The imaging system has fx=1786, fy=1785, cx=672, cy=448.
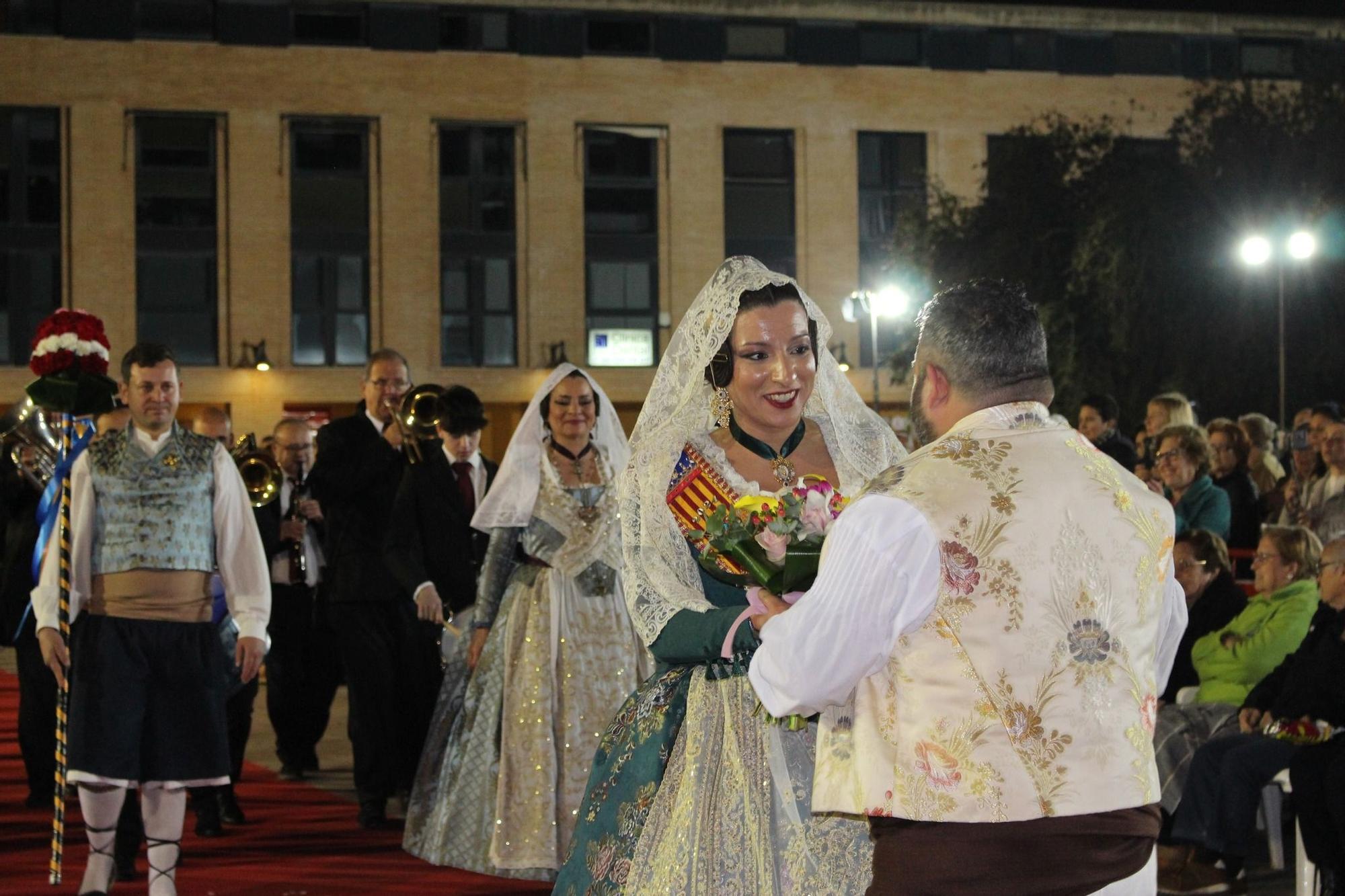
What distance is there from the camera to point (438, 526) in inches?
311

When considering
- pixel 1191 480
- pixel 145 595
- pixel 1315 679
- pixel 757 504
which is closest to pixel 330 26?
pixel 1191 480

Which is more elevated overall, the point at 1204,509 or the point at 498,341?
the point at 498,341

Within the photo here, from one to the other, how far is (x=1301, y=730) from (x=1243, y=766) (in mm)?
665

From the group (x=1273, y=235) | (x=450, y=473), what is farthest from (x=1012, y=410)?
(x=1273, y=235)

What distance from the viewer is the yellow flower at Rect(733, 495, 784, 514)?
329cm

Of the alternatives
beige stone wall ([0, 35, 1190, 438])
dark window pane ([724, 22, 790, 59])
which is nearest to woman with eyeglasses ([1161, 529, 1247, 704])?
beige stone wall ([0, 35, 1190, 438])

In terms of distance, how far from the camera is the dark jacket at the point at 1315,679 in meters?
5.85

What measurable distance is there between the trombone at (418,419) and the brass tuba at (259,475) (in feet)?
3.56

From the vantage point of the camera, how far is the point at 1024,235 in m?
29.2

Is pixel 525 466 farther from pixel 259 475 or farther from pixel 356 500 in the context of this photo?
pixel 259 475

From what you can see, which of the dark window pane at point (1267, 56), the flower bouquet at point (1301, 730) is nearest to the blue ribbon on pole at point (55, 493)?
the flower bouquet at point (1301, 730)

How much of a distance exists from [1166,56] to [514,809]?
3553 cm

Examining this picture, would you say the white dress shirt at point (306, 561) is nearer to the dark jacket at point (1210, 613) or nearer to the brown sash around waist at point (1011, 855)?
the dark jacket at point (1210, 613)

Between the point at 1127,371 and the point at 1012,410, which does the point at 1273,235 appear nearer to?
the point at 1127,371
